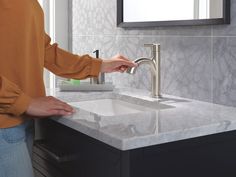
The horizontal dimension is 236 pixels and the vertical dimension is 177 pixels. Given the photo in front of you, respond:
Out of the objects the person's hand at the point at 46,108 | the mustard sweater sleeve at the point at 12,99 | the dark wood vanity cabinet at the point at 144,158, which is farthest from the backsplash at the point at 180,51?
the mustard sweater sleeve at the point at 12,99

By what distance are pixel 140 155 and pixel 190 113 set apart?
350mm

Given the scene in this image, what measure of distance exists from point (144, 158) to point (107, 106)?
74cm

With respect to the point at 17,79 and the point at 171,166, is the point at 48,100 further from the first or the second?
the point at 171,166

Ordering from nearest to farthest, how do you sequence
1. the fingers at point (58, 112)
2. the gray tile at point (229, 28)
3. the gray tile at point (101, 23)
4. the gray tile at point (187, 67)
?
the fingers at point (58, 112)
the gray tile at point (229, 28)
the gray tile at point (187, 67)
the gray tile at point (101, 23)

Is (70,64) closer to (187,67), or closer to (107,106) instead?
(107,106)

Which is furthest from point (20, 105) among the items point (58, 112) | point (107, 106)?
point (107, 106)

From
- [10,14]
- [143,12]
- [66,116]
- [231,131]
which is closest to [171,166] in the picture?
[231,131]

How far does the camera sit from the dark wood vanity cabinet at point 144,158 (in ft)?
3.46

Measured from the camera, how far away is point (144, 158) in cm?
106

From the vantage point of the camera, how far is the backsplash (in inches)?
57.0

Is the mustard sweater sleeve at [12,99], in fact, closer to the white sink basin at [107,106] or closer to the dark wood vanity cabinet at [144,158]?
the dark wood vanity cabinet at [144,158]

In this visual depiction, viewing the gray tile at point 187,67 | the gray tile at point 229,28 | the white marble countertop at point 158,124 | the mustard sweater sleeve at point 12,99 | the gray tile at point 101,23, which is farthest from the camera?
the gray tile at point 101,23

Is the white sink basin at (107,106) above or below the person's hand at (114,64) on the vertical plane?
below

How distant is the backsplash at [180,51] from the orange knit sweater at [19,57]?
0.57m
